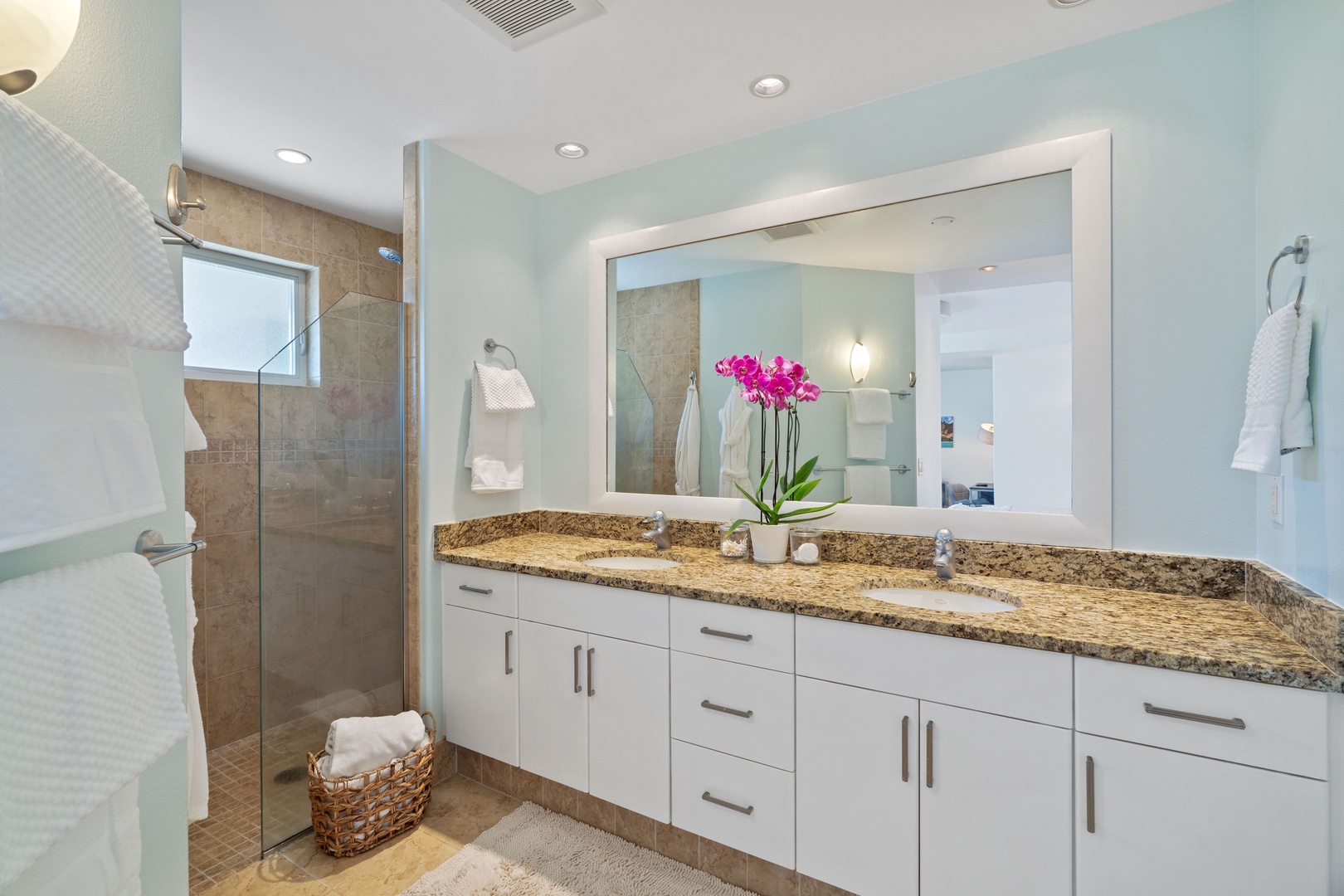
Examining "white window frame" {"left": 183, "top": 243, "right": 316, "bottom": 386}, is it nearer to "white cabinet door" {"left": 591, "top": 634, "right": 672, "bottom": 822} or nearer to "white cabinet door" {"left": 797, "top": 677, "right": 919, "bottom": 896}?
"white cabinet door" {"left": 591, "top": 634, "right": 672, "bottom": 822}

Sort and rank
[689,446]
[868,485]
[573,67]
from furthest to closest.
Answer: [689,446] < [868,485] < [573,67]

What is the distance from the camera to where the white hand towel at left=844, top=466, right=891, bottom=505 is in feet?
6.79

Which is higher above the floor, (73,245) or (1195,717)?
(73,245)

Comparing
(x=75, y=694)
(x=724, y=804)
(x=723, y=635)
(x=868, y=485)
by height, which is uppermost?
(x=868, y=485)

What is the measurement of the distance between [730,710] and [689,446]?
106cm

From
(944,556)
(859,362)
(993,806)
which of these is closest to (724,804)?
(993,806)

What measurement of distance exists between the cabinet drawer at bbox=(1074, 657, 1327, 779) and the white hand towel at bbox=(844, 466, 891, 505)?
850 mm

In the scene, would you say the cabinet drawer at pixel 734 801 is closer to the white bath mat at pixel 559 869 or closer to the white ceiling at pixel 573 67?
the white bath mat at pixel 559 869

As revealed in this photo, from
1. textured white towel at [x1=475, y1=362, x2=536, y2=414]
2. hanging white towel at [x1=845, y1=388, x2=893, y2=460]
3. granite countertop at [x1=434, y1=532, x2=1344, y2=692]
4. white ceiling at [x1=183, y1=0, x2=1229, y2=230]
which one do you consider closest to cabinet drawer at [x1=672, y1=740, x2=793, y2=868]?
granite countertop at [x1=434, y1=532, x2=1344, y2=692]

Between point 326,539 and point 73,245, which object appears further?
point 326,539

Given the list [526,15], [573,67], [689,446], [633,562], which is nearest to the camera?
[526,15]

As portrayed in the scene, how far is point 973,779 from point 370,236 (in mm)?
3430

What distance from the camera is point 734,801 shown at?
67.1 inches

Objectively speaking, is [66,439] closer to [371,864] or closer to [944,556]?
[371,864]
